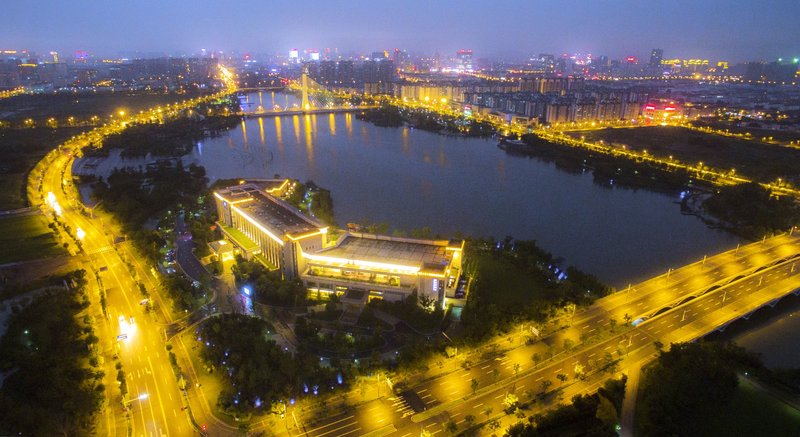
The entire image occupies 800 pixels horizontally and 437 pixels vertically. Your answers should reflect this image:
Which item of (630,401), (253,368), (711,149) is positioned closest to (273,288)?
(253,368)

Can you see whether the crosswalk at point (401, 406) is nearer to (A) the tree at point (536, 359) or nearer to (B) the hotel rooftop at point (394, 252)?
(A) the tree at point (536, 359)

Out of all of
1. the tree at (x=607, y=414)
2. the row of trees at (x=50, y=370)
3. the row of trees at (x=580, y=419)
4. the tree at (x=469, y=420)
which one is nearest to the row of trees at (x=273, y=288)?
the row of trees at (x=50, y=370)

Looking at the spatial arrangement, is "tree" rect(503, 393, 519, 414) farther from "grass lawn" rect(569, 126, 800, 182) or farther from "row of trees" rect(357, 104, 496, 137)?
"row of trees" rect(357, 104, 496, 137)

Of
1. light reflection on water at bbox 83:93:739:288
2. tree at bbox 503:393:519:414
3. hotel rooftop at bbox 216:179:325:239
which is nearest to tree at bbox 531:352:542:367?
tree at bbox 503:393:519:414

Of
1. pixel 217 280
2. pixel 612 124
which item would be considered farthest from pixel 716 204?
pixel 612 124

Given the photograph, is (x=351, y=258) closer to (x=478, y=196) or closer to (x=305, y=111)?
(x=478, y=196)

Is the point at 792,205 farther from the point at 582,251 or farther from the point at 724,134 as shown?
the point at 724,134
